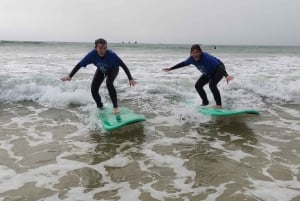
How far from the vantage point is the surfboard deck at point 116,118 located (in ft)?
20.6

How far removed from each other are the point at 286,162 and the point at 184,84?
743 centimetres

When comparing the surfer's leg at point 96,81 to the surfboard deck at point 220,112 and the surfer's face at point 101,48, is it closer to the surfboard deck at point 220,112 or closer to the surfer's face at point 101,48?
the surfer's face at point 101,48

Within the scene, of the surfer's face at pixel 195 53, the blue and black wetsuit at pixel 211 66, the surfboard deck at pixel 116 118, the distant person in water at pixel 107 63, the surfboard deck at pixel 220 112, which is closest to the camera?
the surfboard deck at pixel 116 118

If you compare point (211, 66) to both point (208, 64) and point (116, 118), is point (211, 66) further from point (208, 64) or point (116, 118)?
point (116, 118)

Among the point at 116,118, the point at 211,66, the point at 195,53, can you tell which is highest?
the point at 195,53

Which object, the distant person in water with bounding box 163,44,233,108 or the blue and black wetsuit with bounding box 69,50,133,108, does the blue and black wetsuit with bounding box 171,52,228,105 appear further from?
the blue and black wetsuit with bounding box 69,50,133,108

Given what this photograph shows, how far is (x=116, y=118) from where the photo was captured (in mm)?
6742

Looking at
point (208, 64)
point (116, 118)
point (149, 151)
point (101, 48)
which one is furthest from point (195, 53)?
point (149, 151)

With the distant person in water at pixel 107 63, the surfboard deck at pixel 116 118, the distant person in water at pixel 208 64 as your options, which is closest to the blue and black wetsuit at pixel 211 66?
the distant person in water at pixel 208 64

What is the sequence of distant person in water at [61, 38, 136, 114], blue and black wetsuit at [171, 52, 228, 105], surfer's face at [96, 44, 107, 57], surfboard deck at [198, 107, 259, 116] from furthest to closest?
blue and black wetsuit at [171, 52, 228, 105] < surfboard deck at [198, 107, 259, 116] < distant person in water at [61, 38, 136, 114] < surfer's face at [96, 44, 107, 57]

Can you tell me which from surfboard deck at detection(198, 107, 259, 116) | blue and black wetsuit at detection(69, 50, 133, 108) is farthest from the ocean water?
blue and black wetsuit at detection(69, 50, 133, 108)

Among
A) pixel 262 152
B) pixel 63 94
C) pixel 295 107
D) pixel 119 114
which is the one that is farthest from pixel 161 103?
pixel 262 152

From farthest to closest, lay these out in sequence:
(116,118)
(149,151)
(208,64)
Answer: (208,64) < (116,118) < (149,151)

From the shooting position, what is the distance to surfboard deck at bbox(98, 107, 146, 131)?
247 inches
